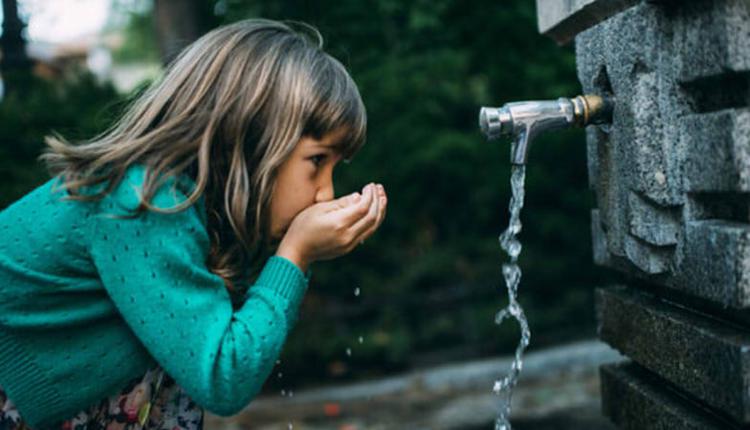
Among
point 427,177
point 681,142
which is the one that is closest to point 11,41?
point 427,177

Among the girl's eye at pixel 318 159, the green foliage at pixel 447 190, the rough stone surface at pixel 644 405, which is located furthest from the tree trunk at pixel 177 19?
the rough stone surface at pixel 644 405

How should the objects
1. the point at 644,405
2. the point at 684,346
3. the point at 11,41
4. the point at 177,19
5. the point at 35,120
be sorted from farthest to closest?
the point at 177,19 < the point at 11,41 < the point at 35,120 < the point at 644,405 < the point at 684,346

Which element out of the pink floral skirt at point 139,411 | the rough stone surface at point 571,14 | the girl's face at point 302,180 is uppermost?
the rough stone surface at point 571,14

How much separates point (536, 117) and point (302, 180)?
0.51 meters

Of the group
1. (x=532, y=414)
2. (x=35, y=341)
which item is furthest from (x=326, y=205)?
(x=532, y=414)

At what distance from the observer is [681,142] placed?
5.15 feet

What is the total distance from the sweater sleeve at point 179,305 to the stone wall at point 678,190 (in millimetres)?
781

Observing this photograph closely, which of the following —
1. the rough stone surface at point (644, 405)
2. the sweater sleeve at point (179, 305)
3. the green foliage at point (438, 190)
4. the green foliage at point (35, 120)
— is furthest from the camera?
the green foliage at point (438, 190)

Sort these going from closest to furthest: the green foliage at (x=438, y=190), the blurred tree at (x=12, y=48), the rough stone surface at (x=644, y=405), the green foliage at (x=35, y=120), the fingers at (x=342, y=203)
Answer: the rough stone surface at (x=644, y=405) < the fingers at (x=342, y=203) < the green foliage at (x=35, y=120) < the blurred tree at (x=12, y=48) < the green foliage at (x=438, y=190)

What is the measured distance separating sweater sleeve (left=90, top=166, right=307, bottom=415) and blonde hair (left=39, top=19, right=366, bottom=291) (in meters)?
0.12

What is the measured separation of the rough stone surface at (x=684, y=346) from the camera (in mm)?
1424

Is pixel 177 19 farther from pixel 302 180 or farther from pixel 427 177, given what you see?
pixel 302 180

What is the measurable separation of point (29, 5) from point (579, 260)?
13.6ft

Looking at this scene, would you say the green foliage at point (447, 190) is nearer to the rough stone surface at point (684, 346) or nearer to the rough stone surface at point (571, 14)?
the rough stone surface at point (571, 14)
